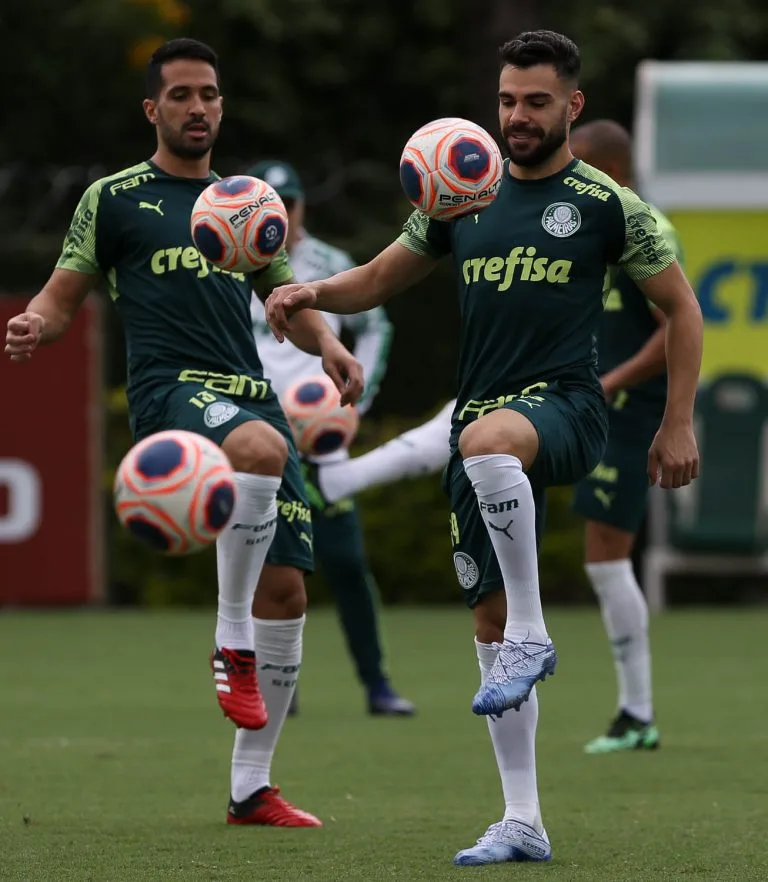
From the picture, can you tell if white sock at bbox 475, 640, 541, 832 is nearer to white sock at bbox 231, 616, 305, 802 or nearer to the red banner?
white sock at bbox 231, 616, 305, 802

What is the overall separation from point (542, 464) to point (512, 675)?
0.59 m

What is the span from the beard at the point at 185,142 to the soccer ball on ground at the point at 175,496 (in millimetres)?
1494

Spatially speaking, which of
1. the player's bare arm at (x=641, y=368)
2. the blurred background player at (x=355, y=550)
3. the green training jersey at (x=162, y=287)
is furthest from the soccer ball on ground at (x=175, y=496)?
the blurred background player at (x=355, y=550)

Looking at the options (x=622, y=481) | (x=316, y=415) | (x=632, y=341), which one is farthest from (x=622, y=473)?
(x=316, y=415)

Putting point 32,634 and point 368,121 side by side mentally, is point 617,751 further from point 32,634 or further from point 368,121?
point 368,121

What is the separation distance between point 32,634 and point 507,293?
7805mm

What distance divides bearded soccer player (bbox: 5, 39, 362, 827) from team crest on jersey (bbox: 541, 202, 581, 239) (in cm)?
71

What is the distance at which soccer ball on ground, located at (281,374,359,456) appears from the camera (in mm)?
8047

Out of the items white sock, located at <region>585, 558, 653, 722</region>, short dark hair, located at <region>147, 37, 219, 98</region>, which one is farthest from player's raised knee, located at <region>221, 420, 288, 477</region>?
white sock, located at <region>585, 558, 653, 722</region>

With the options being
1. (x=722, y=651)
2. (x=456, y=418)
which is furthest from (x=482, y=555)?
(x=722, y=651)

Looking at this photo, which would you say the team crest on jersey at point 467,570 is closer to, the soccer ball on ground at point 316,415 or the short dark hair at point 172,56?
the short dark hair at point 172,56

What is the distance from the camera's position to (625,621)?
820cm

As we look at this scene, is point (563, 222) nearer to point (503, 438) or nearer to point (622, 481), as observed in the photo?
point (503, 438)

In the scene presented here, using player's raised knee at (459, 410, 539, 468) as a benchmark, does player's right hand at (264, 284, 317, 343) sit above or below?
above
